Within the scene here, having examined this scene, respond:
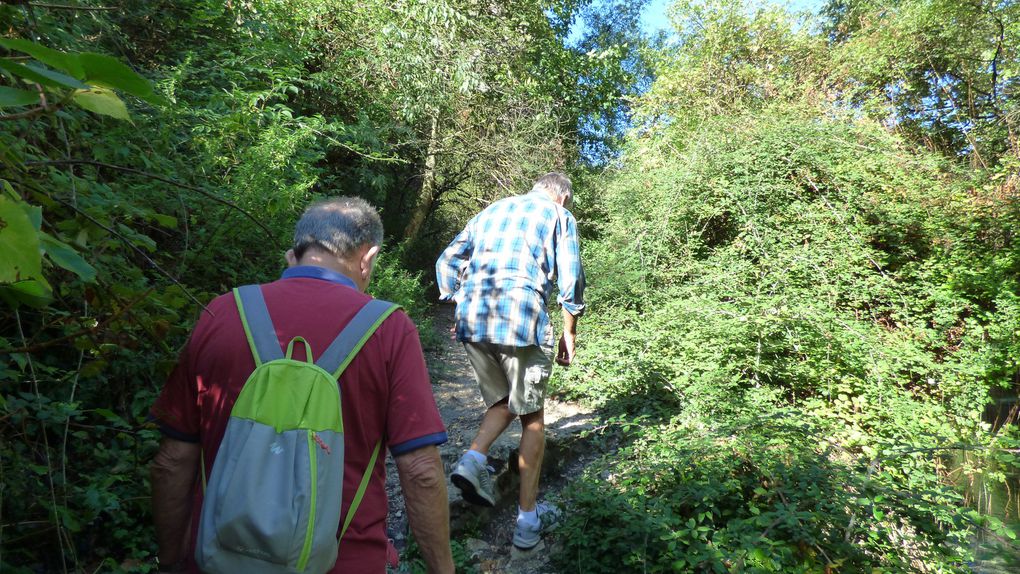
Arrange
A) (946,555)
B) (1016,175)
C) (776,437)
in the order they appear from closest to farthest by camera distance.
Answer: (946,555), (776,437), (1016,175)

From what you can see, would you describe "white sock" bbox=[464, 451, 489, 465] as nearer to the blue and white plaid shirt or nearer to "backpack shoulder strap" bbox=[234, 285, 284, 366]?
the blue and white plaid shirt

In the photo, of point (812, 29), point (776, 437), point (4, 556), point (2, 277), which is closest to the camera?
point (2, 277)

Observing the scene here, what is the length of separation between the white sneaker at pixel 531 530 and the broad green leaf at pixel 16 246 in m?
2.84

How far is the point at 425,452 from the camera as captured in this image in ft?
4.93

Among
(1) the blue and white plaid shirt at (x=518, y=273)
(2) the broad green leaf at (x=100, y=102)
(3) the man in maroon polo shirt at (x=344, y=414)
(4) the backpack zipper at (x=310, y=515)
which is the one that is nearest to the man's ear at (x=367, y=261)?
(3) the man in maroon polo shirt at (x=344, y=414)

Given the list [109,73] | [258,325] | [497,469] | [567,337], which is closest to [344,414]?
[258,325]

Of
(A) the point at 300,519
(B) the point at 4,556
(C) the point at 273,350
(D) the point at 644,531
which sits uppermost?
(C) the point at 273,350

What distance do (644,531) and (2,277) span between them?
8.65 ft

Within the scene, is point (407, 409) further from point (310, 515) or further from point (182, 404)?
point (182, 404)

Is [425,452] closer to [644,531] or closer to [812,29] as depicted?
[644,531]

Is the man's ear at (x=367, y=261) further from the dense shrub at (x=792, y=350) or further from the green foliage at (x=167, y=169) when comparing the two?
the dense shrub at (x=792, y=350)

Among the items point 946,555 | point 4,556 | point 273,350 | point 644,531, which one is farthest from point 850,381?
point 4,556

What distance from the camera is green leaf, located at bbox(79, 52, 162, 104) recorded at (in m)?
0.82

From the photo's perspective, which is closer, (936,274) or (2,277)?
(2,277)
